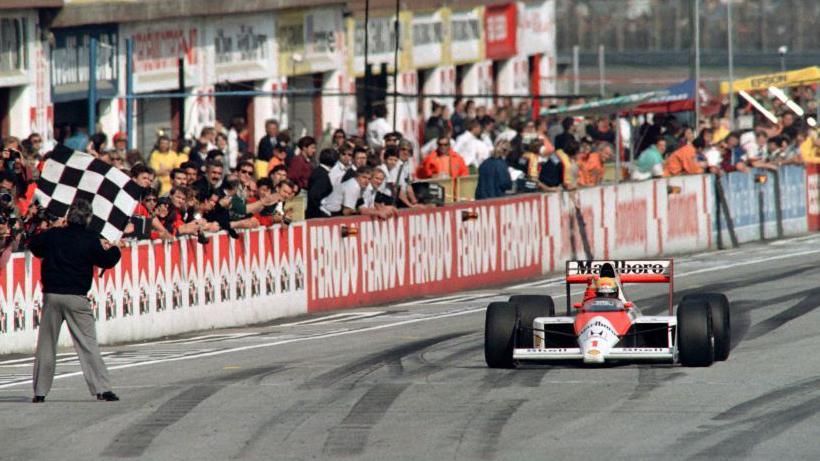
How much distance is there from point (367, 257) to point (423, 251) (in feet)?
4.44

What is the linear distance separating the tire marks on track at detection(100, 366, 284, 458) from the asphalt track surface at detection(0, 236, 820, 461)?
0.06ft

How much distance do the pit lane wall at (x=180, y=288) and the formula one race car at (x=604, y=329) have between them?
4889 mm

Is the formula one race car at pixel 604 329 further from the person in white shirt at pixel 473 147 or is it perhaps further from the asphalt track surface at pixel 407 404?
the person in white shirt at pixel 473 147

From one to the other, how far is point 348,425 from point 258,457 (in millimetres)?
1232

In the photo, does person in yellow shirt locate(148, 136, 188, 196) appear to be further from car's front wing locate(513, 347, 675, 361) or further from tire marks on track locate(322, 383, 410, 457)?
tire marks on track locate(322, 383, 410, 457)

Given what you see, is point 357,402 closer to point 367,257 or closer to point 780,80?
point 367,257

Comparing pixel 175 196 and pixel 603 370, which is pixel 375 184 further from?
pixel 603 370

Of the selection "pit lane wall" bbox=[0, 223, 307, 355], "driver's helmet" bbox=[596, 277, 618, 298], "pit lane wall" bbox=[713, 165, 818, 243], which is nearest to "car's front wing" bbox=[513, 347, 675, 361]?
"driver's helmet" bbox=[596, 277, 618, 298]

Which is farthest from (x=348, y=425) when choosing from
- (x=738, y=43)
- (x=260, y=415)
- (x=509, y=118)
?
(x=738, y=43)

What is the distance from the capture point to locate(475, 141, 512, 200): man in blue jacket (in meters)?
26.9

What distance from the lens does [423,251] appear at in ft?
82.2

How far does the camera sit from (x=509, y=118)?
118ft

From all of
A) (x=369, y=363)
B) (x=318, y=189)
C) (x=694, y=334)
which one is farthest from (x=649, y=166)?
(x=694, y=334)

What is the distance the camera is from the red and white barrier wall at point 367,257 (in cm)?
1984
